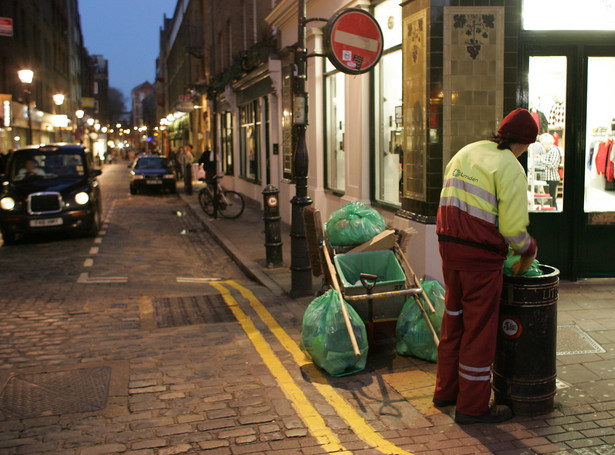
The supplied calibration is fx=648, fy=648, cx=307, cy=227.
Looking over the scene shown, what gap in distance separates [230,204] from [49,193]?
17.4 ft

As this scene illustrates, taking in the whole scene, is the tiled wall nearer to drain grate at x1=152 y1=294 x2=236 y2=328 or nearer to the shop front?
the shop front

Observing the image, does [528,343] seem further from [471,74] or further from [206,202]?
[206,202]

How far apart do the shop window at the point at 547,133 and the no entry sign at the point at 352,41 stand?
1.94m

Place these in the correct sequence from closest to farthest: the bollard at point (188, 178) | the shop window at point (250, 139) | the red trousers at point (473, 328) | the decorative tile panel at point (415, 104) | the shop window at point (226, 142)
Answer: the red trousers at point (473, 328), the decorative tile panel at point (415, 104), the shop window at point (250, 139), the bollard at point (188, 178), the shop window at point (226, 142)

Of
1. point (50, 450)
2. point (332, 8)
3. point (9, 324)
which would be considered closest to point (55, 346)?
point (9, 324)

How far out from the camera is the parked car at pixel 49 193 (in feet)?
42.7

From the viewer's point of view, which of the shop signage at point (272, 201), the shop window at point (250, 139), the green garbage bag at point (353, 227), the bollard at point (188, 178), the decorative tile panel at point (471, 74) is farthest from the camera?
the bollard at point (188, 178)

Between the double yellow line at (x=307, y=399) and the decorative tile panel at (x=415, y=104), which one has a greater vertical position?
the decorative tile panel at (x=415, y=104)

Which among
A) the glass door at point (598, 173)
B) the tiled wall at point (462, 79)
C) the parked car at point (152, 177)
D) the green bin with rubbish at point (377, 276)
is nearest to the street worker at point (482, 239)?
the green bin with rubbish at point (377, 276)

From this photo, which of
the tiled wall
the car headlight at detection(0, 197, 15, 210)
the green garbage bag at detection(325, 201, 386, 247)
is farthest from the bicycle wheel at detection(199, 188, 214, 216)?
the green garbage bag at detection(325, 201, 386, 247)

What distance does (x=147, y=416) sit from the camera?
4.51 m

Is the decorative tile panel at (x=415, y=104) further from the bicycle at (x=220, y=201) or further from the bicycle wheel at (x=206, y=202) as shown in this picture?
the bicycle wheel at (x=206, y=202)

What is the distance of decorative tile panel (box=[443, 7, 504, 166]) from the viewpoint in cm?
742

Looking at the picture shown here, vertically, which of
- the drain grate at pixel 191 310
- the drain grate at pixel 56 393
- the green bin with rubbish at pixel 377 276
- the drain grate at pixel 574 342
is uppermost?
the green bin with rubbish at pixel 377 276
